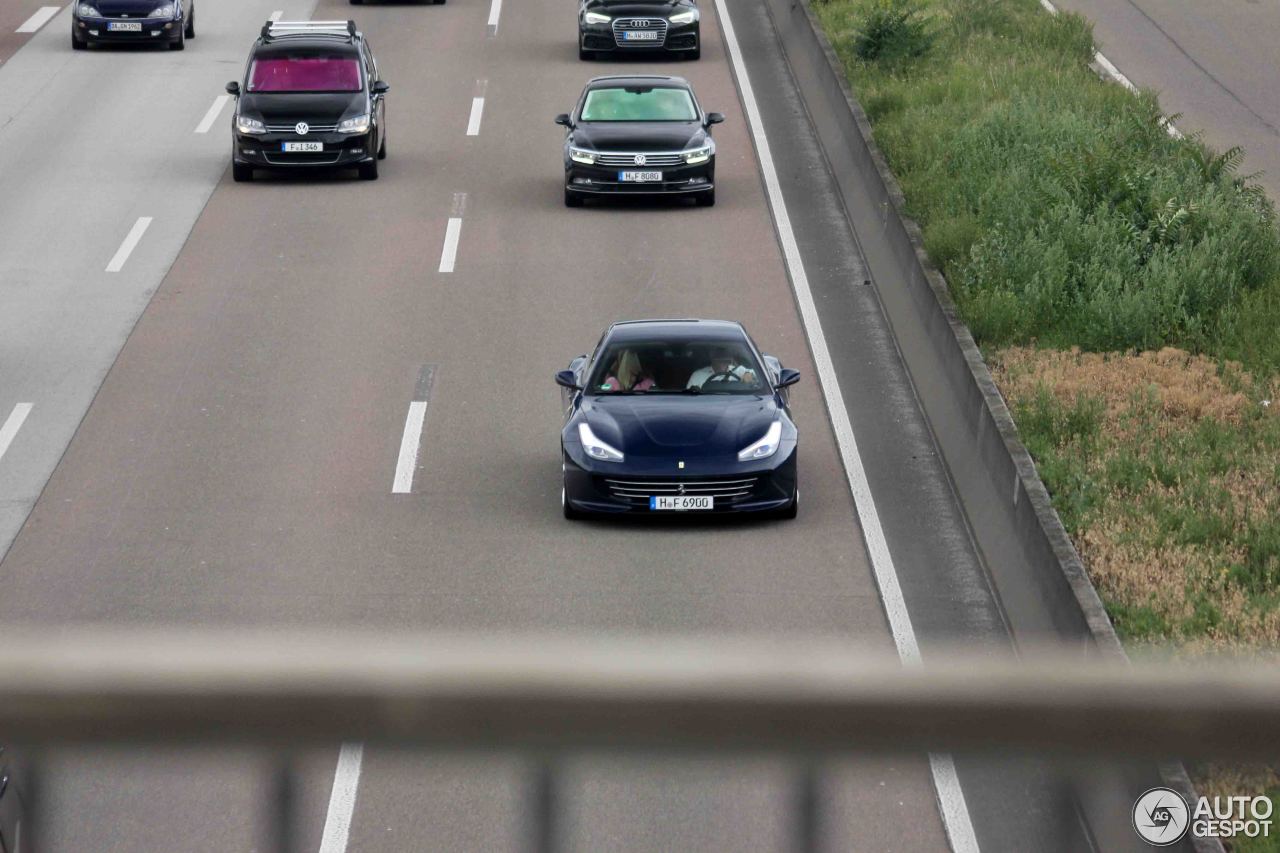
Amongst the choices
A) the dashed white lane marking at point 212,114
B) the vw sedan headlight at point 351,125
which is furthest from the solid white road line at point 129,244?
the dashed white lane marking at point 212,114

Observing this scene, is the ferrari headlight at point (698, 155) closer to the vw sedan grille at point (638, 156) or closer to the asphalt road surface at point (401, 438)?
the vw sedan grille at point (638, 156)

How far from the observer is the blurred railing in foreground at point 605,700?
2.67m

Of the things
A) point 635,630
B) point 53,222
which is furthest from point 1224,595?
point 53,222

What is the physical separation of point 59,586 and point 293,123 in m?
15.6

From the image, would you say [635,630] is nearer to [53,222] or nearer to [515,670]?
[515,670]

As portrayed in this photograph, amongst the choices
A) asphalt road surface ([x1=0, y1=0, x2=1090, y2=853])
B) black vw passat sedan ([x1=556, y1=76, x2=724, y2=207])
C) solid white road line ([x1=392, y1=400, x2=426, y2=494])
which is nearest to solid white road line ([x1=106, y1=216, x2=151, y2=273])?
asphalt road surface ([x1=0, y1=0, x2=1090, y2=853])

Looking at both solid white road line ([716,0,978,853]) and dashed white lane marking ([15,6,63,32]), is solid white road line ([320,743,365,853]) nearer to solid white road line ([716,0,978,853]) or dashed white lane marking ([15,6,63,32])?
solid white road line ([716,0,978,853])

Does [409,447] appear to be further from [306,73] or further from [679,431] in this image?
[306,73]

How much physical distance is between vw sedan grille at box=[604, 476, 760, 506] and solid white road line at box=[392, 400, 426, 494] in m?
1.99

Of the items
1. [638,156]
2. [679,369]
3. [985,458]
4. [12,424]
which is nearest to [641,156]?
[638,156]

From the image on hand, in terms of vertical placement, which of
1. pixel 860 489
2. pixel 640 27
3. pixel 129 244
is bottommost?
pixel 640 27

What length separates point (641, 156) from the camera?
1070 inches

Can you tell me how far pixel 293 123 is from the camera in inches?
1124

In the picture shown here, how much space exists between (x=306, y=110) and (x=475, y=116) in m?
5.26
